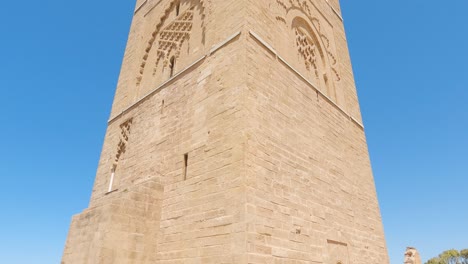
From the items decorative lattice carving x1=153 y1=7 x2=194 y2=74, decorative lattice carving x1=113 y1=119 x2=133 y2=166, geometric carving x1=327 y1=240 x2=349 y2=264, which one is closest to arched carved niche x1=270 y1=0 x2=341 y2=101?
decorative lattice carving x1=153 y1=7 x2=194 y2=74

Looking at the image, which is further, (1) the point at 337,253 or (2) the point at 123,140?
(2) the point at 123,140

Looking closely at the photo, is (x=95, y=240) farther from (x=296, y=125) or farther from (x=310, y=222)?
(x=296, y=125)

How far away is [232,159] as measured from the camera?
4.08 meters

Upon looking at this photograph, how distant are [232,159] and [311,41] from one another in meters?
5.26

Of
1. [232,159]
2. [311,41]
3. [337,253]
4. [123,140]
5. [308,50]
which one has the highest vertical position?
[311,41]

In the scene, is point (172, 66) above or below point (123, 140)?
above

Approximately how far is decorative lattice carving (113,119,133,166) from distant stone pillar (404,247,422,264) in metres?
8.32

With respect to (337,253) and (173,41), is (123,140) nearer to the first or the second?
(173,41)

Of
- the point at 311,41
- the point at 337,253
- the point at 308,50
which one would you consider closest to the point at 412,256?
the point at 337,253

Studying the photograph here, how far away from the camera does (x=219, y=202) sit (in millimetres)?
3961

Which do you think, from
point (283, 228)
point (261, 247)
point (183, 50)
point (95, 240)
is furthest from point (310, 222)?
point (183, 50)

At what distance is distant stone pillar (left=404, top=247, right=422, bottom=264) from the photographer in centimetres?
835

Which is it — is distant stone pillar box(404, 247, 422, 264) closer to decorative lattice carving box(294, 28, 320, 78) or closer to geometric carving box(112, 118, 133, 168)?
decorative lattice carving box(294, 28, 320, 78)

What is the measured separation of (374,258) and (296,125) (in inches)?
131
